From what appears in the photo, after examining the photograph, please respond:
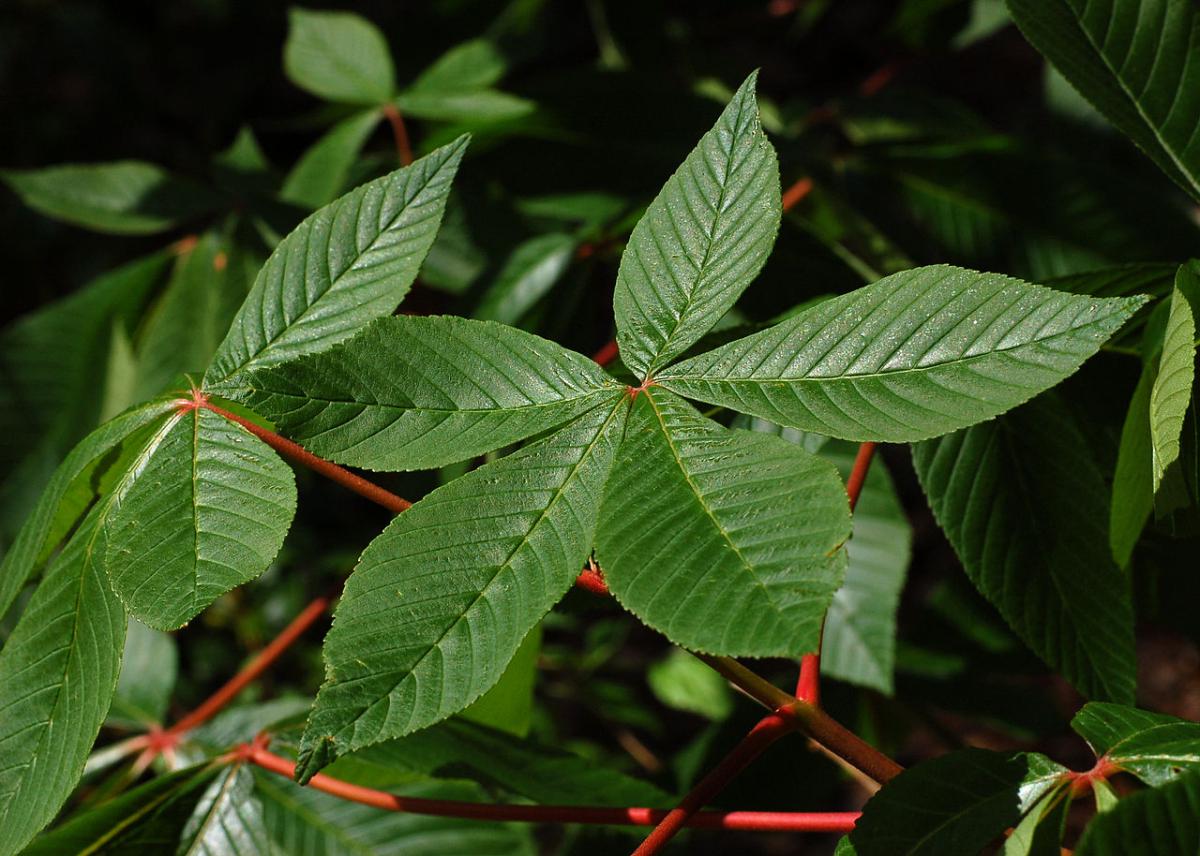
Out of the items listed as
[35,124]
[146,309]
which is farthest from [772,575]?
[35,124]

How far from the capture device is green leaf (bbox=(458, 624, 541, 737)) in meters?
1.07

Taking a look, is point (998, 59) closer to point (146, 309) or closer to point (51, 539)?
point (146, 309)

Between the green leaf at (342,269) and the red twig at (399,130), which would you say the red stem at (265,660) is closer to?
the green leaf at (342,269)

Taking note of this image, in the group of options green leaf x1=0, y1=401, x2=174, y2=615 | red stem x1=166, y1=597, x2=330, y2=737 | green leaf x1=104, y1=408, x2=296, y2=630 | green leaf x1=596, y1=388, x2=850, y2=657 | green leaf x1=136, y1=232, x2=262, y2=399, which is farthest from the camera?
green leaf x1=136, y1=232, x2=262, y2=399

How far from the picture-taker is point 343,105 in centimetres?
162

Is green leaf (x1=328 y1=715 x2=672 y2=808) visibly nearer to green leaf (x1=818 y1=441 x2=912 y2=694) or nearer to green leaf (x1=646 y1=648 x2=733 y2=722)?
green leaf (x1=818 y1=441 x2=912 y2=694)

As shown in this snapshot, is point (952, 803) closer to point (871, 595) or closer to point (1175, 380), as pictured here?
point (1175, 380)

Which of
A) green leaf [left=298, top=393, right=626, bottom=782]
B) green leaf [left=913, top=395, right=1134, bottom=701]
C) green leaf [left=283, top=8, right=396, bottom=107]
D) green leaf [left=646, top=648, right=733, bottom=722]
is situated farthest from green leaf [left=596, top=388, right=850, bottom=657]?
green leaf [left=646, top=648, right=733, bottom=722]

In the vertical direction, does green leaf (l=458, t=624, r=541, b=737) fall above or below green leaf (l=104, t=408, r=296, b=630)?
below

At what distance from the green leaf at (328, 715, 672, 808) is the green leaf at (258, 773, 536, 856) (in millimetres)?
42

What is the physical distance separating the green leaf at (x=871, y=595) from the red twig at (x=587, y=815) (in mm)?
569

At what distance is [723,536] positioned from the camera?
562 millimetres

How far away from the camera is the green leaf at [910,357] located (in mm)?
593

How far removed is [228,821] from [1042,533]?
2.31ft
